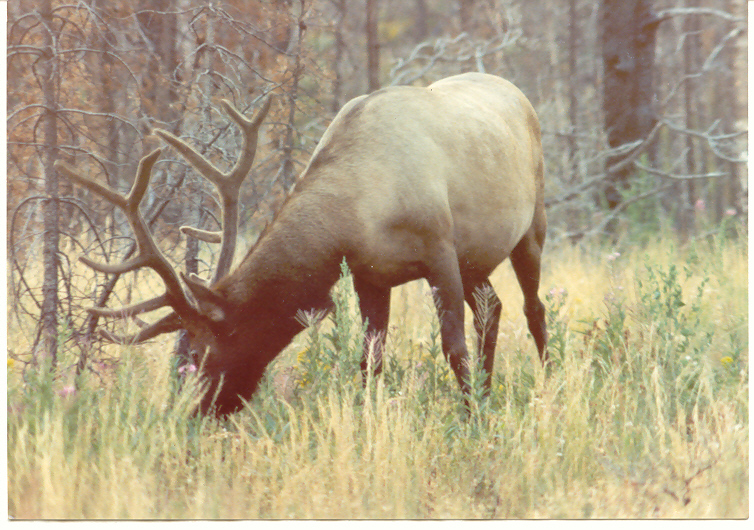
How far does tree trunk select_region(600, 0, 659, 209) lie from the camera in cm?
714

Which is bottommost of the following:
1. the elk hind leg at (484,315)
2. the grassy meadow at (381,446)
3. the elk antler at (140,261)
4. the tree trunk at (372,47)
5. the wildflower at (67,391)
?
the grassy meadow at (381,446)

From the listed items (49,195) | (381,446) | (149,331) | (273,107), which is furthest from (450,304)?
(49,195)

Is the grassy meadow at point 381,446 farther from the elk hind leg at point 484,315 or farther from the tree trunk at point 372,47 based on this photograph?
the tree trunk at point 372,47

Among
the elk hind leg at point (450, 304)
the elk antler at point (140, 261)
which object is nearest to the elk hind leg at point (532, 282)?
the elk hind leg at point (450, 304)

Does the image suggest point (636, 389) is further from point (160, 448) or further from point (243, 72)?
point (243, 72)

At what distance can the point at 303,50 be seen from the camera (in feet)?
17.6

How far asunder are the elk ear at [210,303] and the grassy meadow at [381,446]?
33cm

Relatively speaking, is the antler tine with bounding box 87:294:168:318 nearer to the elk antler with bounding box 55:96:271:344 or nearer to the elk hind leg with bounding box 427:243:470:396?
the elk antler with bounding box 55:96:271:344

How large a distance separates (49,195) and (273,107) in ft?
5.55

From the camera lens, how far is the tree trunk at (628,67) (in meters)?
7.14

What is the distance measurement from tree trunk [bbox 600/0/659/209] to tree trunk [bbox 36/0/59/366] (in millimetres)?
4895

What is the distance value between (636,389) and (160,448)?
7.75 feet
